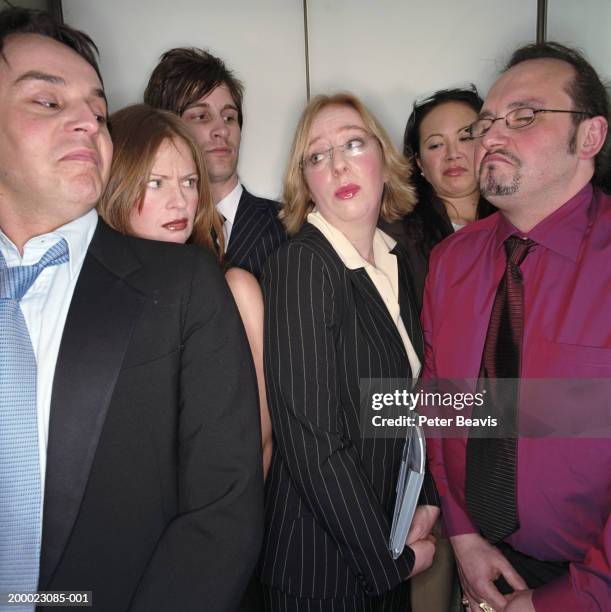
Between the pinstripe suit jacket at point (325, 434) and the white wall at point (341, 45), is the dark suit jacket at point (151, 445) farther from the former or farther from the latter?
the white wall at point (341, 45)

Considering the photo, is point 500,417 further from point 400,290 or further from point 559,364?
point 400,290

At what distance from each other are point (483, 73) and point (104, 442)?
282cm

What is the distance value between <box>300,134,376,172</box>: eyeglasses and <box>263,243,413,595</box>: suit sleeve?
516 mm

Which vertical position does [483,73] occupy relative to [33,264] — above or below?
above

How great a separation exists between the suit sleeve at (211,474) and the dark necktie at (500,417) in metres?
0.66

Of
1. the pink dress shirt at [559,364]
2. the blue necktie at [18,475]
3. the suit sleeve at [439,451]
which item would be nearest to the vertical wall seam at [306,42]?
the suit sleeve at [439,451]

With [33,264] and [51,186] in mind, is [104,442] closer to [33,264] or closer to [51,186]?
[33,264]

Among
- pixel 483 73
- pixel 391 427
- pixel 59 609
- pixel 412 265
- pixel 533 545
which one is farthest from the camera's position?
pixel 483 73

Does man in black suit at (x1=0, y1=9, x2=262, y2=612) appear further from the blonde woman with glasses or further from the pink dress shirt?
the pink dress shirt

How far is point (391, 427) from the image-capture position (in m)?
1.58

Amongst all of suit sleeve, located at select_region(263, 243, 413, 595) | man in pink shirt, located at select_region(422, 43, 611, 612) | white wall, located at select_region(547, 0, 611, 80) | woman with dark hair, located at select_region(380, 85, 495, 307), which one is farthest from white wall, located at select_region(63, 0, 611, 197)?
suit sleeve, located at select_region(263, 243, 413, 595)

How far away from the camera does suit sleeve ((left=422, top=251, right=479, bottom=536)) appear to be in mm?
1604

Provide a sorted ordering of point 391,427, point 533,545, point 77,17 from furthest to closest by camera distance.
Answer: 1. point 77,17
2. point 391,427
3. point 533,545

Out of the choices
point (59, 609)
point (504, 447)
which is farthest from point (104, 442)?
point (504, 447)
